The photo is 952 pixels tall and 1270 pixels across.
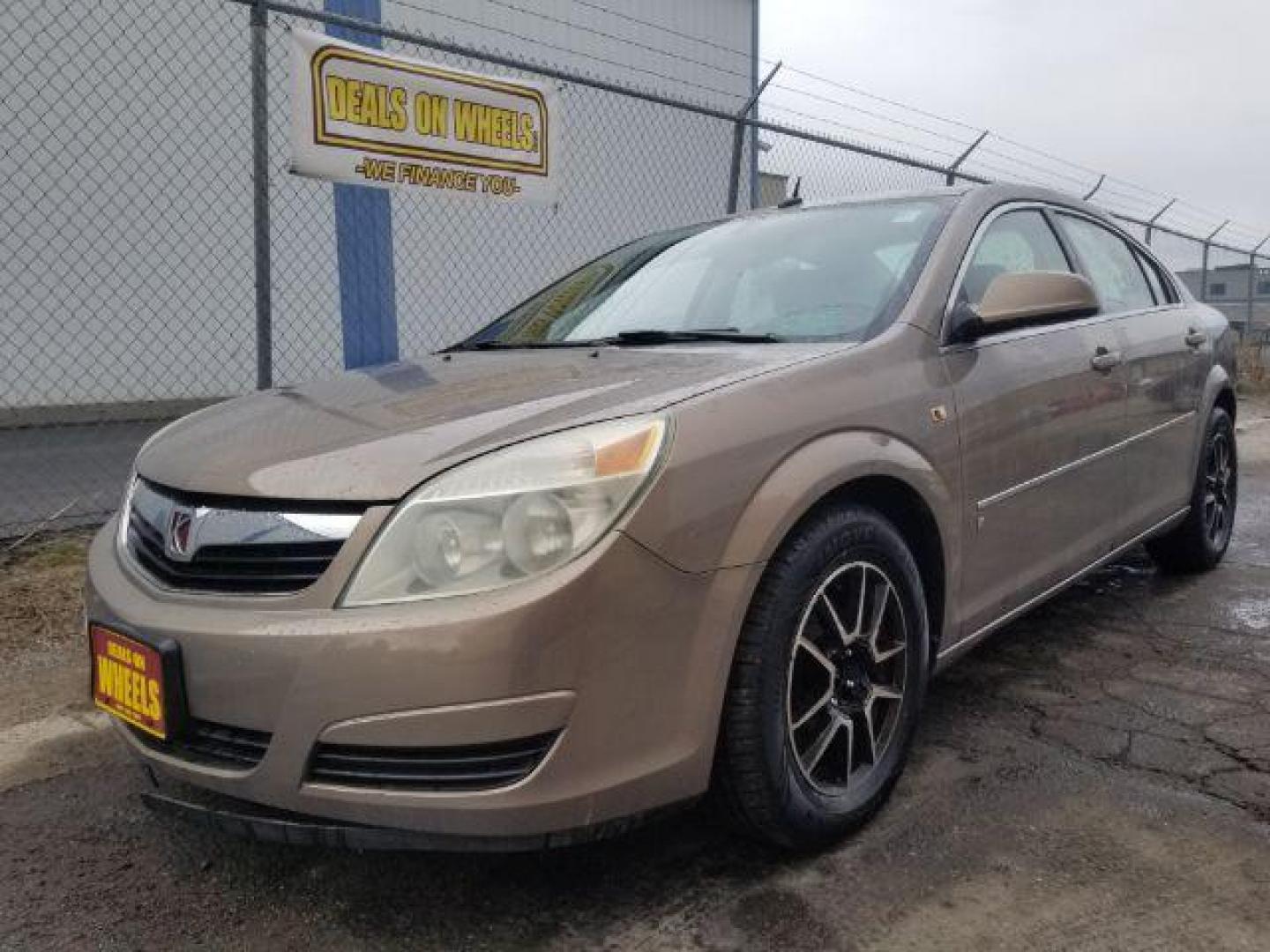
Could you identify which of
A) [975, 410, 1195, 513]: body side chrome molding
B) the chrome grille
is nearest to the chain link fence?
[975, 410, 1195, 513]: body side chrome molding

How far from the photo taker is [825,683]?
2230 mm

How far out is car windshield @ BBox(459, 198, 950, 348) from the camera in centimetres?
271

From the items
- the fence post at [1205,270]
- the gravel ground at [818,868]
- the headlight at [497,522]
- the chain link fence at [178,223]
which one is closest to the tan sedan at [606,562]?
the headlight at [497,522]

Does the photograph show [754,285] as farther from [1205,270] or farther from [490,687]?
[1205,270]

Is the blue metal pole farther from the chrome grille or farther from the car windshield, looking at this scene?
the chrome grille

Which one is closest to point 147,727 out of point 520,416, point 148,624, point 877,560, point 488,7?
point 148,624

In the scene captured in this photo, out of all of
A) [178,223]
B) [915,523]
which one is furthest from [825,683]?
[178,223]

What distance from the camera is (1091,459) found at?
10.4ft

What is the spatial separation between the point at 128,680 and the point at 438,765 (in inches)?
27.3

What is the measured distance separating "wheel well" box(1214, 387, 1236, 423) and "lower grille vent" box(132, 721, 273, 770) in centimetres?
402

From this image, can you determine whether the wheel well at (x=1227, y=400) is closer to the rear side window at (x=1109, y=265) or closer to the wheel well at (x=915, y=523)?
the rear side window at (x=1109, y=265)

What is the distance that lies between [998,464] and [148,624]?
2028 mm

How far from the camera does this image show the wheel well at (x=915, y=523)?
2.34 m

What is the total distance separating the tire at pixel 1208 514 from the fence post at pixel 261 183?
379cm
